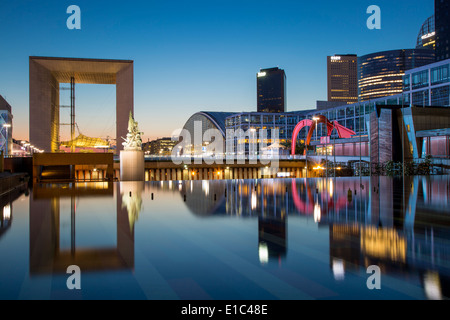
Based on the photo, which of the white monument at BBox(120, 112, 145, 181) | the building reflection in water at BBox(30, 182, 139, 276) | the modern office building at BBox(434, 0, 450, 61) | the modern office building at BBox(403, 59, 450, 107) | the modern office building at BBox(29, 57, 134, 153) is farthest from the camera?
the modern office building at BBox(434, 0, 450, 61)

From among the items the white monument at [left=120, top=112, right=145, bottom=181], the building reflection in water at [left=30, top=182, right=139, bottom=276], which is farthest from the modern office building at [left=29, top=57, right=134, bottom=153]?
the building reflection in water at [left=30, top=182, right=139, bottom=276]

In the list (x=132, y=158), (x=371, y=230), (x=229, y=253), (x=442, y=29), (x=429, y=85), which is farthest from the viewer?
(x=442, y=29)

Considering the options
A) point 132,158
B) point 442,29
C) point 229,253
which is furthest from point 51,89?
point 442,29

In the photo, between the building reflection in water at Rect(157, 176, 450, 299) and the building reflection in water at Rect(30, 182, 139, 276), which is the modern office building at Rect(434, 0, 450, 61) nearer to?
the building reflection in water at Rect(157, 176, 450, 299)

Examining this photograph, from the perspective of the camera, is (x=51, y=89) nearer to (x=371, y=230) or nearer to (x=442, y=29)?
(x=371, y=230)
